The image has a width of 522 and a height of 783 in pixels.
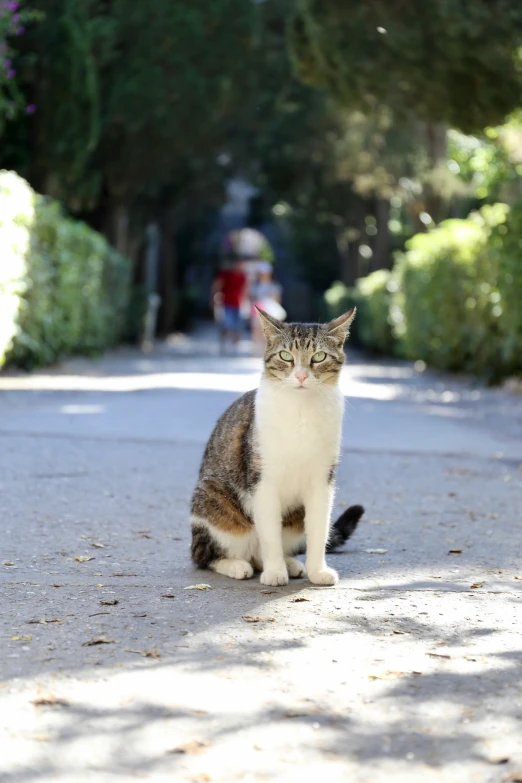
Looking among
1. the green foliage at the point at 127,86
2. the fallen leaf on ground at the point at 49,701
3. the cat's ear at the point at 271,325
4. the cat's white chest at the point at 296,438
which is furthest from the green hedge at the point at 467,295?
the fallen leaf on ground at the point at 49,701

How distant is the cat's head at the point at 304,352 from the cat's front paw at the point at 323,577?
0.70 meters

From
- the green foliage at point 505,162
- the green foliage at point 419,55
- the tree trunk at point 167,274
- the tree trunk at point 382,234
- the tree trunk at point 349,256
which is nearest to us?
the green foliage at point 505,162

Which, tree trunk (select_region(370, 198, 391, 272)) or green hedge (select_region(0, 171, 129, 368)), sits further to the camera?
tree trunk (select_region(370, 198, 391, 272))

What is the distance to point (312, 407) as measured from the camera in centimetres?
464

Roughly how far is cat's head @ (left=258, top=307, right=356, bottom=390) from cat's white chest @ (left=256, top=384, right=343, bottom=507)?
0.06 metres

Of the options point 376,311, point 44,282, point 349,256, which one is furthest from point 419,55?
point 349,256

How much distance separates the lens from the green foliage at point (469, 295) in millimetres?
13227

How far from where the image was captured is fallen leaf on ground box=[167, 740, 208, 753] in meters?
2.82

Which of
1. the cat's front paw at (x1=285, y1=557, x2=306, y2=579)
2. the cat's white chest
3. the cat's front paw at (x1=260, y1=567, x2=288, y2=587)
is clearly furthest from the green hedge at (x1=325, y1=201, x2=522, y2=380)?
the cat's front paw at (x1=260, y1=567, x2=288, y2=587)

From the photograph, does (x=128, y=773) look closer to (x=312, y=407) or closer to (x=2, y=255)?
(x=312, y=407)

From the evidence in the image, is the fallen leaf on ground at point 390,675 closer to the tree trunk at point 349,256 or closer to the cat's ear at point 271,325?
the cat's ear at point 271,325

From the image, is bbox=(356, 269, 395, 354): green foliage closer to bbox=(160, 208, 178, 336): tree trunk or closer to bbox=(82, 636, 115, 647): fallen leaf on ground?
bbox=(160, 208, 178, 336): tree trunk

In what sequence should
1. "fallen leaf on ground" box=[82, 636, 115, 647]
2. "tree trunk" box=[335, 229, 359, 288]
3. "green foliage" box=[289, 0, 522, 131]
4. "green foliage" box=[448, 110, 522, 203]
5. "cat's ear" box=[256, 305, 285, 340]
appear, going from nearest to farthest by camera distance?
"fallen leaf on ground" box=[82, 636, 115, 647], "cat's ear" box=[256, 305, 285, 340], "green foliage" box=[448, 110, 522, 203], "green foliage" box=[289, 0, 522, 131], "tree trunk" box=[335, 229, 359, 288]

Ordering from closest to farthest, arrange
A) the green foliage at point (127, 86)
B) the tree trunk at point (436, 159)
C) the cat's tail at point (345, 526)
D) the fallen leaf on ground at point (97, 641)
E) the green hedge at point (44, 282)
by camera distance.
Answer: the fallen leaf on ground at point (97, 641), the cat's tail at point (345, 526), the green hedge at point (44, 282), the green foliage at point (127, 86), the tree trunk at point (436, 159)
